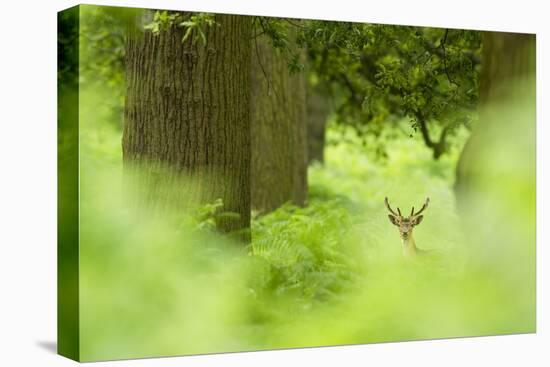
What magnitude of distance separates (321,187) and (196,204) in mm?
8304

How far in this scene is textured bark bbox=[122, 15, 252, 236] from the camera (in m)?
8.68

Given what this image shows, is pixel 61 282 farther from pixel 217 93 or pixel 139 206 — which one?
pixel 217 93

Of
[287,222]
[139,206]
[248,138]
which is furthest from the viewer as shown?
[287,222]

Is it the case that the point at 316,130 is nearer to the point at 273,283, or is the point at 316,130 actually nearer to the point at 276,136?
the point at 276,136

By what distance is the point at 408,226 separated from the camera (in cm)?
Answer: 981

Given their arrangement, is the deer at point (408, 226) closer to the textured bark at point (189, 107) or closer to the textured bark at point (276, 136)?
the textured bark at point (189, 107)

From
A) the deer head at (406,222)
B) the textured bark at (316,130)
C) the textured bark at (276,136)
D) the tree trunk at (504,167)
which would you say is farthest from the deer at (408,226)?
the textured bark at (316,130)

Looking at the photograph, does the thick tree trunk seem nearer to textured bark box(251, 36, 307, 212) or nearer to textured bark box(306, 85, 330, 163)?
textured bark box(251, 36, 307, 212)

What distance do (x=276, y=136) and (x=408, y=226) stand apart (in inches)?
159

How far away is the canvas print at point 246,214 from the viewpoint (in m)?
8.13

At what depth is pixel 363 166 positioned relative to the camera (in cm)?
2059

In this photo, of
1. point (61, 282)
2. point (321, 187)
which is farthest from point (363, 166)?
point (61, 282)

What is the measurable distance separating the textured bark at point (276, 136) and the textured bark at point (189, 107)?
12.8 ft

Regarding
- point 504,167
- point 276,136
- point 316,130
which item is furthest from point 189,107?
point 316,130
